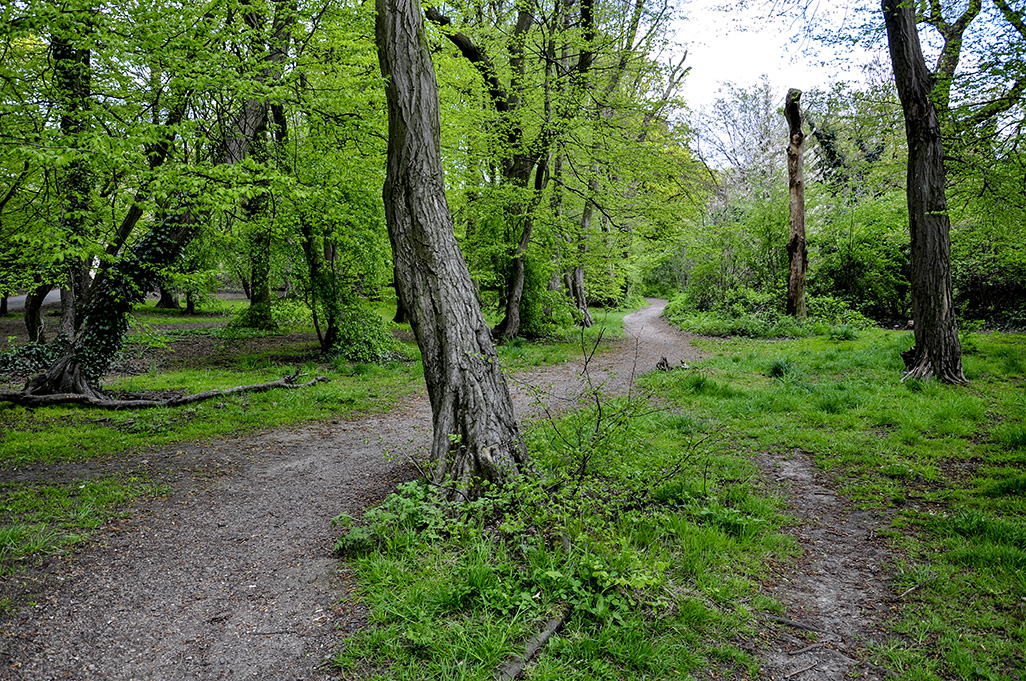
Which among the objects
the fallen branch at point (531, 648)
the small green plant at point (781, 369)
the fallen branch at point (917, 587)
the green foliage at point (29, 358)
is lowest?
the fallen branch at point (917, 587)

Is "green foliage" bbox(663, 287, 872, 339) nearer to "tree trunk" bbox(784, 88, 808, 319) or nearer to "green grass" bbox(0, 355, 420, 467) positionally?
"tree trunk" bbox(784, 88, 808, 319)

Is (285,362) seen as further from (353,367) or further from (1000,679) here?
(1000,679)

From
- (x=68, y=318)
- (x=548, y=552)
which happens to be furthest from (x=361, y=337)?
(x=548, y=552)

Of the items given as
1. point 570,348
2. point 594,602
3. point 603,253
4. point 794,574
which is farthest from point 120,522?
point 603,253

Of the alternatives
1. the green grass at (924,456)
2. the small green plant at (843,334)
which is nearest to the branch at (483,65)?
the green grass at (924,456)

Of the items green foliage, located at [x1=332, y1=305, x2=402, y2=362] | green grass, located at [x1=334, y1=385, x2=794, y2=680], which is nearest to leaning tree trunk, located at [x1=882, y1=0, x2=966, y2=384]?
green grass, located at [x1=334, y1=385, x2=794, y2=680]

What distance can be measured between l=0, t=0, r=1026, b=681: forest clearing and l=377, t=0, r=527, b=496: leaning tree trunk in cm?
3

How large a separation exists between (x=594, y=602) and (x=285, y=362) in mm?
10201

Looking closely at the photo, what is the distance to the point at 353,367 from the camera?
1071 centimetres

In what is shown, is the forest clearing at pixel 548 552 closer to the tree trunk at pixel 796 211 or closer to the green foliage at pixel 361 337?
the green foliage at pixel 361 337

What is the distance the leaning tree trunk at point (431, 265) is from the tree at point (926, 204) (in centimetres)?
705

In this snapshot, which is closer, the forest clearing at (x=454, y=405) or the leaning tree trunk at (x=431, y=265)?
the forest clearing at (x=454, y=405)

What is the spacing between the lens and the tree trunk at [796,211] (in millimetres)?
15227

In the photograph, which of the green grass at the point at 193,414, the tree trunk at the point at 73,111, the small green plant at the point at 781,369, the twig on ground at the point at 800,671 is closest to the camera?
the twig on ground at the point at 800,671
